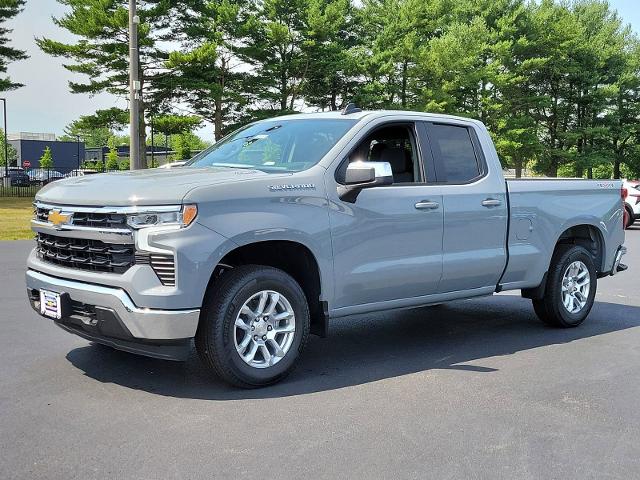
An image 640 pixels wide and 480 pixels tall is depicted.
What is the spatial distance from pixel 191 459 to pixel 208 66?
3699 centimetres

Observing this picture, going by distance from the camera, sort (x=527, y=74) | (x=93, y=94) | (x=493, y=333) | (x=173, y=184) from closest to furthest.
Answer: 1. (x=173, y=184)
2. (x=493, y=333)
3. (x=93, y=94)
4. (x=527, y=74)

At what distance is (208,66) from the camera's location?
3891 cm

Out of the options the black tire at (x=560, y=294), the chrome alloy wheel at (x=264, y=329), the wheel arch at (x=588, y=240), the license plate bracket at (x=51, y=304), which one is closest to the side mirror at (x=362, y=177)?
the chrome alloy wheel at (x=264, y=329)

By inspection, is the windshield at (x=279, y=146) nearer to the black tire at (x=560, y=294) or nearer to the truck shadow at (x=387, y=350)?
the truck shadow at (x=387, y=350)

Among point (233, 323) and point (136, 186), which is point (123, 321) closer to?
point (233, 323)

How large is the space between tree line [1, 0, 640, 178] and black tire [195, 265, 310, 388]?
32.2 metres

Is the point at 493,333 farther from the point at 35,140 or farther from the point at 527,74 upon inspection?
the point at 35,140

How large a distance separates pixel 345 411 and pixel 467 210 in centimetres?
236

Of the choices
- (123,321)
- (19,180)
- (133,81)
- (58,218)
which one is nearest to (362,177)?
(123,321)

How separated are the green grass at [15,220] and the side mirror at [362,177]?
13291mm

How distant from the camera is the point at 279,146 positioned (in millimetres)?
5969

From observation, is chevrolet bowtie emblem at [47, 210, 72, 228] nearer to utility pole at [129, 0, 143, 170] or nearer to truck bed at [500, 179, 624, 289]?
truck bed at [500, 179, 624, 289]

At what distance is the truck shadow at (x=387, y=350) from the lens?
5176 millimetres

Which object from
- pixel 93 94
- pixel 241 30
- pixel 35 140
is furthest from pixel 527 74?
pixel 35 140
